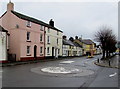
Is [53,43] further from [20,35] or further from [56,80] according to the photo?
[56,80]

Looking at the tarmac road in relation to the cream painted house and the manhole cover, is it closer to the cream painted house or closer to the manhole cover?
the manhole cover

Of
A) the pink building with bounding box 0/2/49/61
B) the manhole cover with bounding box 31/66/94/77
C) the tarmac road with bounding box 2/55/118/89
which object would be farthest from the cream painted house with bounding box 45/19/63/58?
the tarmac road with bounding box 2/55/118/89

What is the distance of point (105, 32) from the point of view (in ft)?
132

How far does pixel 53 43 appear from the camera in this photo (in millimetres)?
38000

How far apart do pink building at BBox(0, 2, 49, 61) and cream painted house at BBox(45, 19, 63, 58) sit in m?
4.46

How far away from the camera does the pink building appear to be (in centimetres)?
2648

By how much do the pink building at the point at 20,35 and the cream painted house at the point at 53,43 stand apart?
4461 mm

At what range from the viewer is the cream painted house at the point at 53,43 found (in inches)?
1382

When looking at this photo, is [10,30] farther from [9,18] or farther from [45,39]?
[45,39]

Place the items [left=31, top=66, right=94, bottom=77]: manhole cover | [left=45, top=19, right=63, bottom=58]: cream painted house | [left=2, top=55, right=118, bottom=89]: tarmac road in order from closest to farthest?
[left=2, top=55, right=118, bottom=89]: tarmac road < [left=31, top=66, right=94, bottom=77]: manhole cover < [left=45, top=19, right=63, bottom=58]: cream painted house

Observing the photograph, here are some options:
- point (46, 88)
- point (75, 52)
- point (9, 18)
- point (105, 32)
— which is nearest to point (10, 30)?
point (9, 18)

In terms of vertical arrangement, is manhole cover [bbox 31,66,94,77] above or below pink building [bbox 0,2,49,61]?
below

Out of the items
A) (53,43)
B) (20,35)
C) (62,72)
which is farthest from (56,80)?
(53,43)

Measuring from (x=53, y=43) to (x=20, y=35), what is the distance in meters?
12.8
